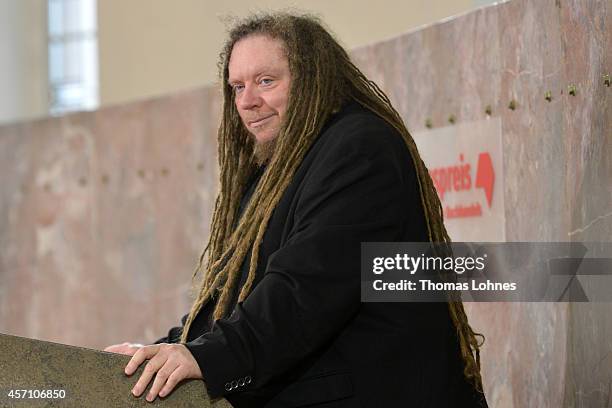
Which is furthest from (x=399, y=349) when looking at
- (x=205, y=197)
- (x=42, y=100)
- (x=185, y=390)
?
(x=42, y=100)

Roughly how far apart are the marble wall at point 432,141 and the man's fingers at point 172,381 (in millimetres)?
1403

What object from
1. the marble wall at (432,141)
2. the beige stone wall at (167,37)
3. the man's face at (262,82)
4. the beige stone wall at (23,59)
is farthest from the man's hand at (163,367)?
the beige stone wall at (23,59)

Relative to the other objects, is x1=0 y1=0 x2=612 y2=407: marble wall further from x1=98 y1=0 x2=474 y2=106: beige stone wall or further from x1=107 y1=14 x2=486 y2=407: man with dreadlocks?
x1=98 y1=0 x2=474 y2=106: beige stone wall

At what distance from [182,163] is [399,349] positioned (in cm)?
403

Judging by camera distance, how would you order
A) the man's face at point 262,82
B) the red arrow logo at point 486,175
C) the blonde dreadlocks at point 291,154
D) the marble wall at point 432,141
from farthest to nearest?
1. the red arrow logo at point 486,175
2. the marble wall at point 432,141
3. the man's face at point 262,82
4. the blonde dreadlocks at point 291,154

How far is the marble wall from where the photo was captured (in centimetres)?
337

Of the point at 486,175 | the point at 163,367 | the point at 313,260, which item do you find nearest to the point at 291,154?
the point at 313,260

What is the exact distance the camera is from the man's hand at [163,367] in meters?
2.30

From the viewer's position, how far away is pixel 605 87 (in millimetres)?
3217

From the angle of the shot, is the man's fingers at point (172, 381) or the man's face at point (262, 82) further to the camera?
the man's face at point (262, 82)

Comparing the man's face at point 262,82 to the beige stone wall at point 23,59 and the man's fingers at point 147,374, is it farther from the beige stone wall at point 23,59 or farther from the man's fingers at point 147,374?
the beige stone wall at point 23,59

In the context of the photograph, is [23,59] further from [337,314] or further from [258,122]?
[337,314]

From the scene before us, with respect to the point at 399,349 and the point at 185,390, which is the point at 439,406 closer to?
the point at 399,349

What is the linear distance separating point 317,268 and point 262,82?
70cm
